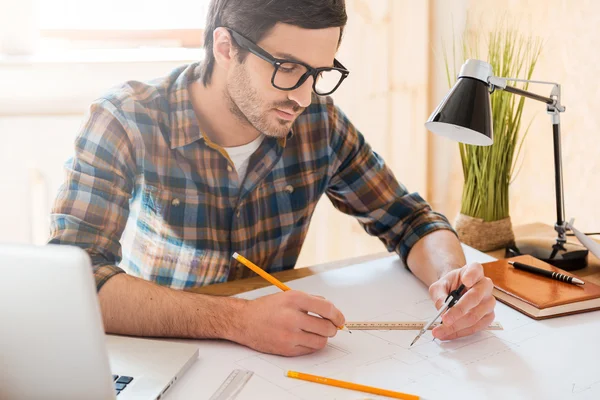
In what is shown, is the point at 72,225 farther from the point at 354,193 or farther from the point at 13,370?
the point at 354,193

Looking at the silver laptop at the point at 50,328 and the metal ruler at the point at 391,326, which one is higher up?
the silver laptop at the point at 50,328

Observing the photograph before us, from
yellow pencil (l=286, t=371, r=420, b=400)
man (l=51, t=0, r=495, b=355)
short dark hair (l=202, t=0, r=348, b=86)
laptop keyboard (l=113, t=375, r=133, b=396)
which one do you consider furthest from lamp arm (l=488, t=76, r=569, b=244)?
laptop keyboard (l=113, t=375, r=133, b=396)

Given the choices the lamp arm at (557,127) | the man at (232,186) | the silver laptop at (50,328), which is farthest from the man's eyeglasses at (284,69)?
the silver laptop at (50,328)

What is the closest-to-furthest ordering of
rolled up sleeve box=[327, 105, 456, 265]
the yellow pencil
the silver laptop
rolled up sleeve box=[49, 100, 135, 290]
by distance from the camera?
the silver laptop, the yellow pencil, rolled up sleeve box=[49, 100, 135, 290], rolled up sleeve box=[327, 105, 456, 265]

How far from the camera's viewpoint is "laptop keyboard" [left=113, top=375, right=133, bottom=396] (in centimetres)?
93

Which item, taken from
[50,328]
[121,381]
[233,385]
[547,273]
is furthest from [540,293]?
[50,328]

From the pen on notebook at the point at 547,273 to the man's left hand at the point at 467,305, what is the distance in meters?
0.23

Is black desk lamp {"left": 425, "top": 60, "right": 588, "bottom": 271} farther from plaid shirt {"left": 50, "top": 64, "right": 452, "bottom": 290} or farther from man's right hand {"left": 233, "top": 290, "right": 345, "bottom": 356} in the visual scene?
man's right hand {"left": 233, "top": 290, "right": 345, "bottom": 356}

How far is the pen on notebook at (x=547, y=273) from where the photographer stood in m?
1.31

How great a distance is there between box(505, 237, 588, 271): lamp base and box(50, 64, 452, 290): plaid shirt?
18cm

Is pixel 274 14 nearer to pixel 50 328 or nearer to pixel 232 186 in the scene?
pixel 232 186

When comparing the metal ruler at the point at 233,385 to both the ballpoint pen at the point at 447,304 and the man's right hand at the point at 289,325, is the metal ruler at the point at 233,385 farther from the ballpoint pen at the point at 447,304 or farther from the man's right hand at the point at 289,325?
the ballpoint pen at the point at 447,304

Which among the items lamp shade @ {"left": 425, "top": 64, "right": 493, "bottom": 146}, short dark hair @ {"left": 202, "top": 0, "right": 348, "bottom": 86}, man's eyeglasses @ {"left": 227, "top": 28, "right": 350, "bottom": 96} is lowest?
lamp shade @ {"left": 425, "top": 64, "right": 493, "bottom": 146}

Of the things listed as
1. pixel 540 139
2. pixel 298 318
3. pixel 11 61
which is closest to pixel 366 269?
pixel 298 318
